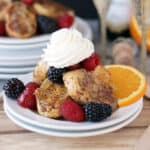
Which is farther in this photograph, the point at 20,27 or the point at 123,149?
the point at 20,27

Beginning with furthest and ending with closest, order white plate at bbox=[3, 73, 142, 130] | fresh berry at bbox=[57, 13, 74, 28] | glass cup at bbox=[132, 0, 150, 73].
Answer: fresh berry at bbox=[57, 13, 74, 28]
glass cup at bbox=[132, 0, 150, 73]
white plate at bbox=[3, 73, 142, 130]

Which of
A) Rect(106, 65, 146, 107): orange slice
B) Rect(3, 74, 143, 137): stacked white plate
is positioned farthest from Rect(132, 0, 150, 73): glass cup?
Rect(3, 74, 143, 137): stacked white plate

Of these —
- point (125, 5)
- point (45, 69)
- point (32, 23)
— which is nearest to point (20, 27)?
point (32, 23)

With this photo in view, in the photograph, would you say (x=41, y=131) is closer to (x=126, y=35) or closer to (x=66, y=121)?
(x=66, y=121)

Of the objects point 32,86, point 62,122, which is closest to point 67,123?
point 62,122

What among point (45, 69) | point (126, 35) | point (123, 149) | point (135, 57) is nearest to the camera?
point (123, 149)

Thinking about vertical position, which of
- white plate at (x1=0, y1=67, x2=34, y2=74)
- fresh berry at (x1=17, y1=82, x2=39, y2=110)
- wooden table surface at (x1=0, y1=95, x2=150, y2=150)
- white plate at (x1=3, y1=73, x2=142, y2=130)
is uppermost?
fresh berry at (x1=17, y1=82, x2=39, y2=110)

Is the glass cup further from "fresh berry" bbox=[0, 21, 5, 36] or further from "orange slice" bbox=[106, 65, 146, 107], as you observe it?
"fresh berry" bbox=[0, 21, 5, 36]

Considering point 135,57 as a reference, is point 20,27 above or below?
above
